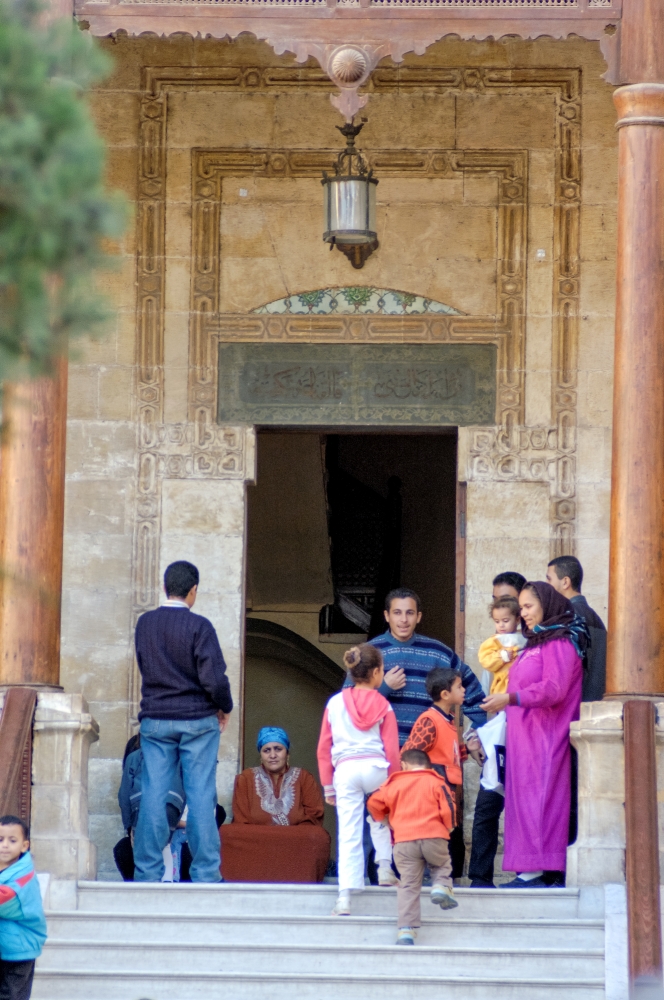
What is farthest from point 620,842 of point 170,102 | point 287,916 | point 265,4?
point 170,102

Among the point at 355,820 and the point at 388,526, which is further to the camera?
the point at 388,526

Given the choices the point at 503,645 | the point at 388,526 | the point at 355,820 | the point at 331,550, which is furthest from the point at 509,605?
the point at 388,526

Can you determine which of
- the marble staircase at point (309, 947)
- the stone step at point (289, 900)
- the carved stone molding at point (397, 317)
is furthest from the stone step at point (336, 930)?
the carved stone molding at point (397, 317)

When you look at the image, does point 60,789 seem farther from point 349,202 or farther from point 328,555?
point 328,555

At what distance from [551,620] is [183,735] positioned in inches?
72.9

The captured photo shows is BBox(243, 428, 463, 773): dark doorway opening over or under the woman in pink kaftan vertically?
over

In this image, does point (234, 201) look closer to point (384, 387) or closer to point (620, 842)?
point (384, 387)

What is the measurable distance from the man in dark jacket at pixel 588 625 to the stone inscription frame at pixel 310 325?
1542 mm

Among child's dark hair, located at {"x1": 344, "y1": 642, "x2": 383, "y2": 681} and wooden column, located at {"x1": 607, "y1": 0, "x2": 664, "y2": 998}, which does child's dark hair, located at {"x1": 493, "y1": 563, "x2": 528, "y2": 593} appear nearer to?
wooden column, located at {"x1": 607, "y1": 0, "x2": 664, "y2": 998}

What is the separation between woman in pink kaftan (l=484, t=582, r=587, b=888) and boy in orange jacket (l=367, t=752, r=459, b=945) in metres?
0.82

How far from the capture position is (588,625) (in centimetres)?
952

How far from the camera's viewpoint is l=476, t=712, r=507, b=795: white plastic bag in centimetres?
924

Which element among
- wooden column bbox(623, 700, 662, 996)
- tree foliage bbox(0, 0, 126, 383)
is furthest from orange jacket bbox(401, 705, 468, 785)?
tree foliage bbox(0, 0, 126, 383)

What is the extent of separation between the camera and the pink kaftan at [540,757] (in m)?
8.99
